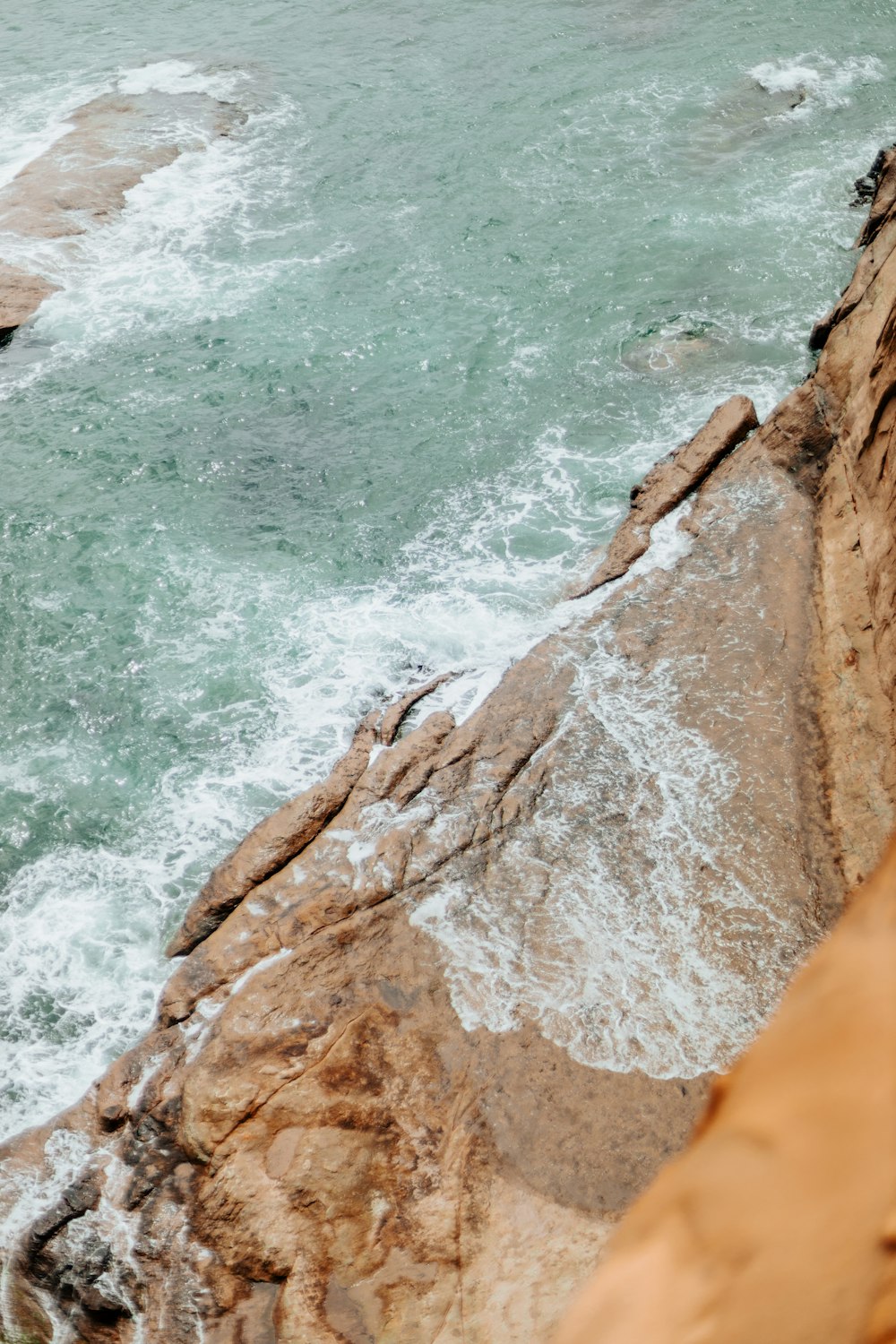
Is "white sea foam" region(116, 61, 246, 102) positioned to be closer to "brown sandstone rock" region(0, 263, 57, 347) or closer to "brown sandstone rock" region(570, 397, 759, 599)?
"brown sandstone rock" region(0, 263, 57, 347)

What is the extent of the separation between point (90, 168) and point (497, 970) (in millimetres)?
14932

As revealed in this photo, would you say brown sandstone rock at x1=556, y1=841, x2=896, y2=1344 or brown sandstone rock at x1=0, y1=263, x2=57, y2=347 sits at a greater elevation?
brown sandstone rock at x1=556, y1=841, x2=896, y2=1344

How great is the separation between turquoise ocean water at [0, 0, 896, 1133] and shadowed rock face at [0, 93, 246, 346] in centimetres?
36

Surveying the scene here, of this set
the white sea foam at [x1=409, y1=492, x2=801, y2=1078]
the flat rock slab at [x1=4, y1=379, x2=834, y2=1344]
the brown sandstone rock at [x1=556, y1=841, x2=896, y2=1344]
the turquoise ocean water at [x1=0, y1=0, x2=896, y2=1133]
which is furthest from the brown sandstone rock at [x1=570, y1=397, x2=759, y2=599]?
the brown sandstone rock at [x1=556, y1=841, x2=896, y2=1344]

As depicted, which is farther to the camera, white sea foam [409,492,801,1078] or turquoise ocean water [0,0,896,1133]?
turquoise ocean water [0,0,896,1133]

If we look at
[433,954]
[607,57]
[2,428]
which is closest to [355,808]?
[433,954]

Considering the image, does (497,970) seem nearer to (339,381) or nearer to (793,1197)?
(793,1197)

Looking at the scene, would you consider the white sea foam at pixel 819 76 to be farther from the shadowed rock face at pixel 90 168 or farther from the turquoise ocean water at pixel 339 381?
the shadowed rock face at pixel 90 168

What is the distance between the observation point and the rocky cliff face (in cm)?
529

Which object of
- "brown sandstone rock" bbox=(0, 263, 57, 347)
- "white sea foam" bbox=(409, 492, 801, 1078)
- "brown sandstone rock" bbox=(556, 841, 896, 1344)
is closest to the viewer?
"brown sandstone rock" bbox=(556, 841, 896, 1344)

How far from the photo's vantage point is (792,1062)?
89 centimetres

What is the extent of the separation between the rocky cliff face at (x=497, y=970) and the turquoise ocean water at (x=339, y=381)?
38.3 inches

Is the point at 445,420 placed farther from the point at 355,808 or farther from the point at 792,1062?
the point at 792,1062

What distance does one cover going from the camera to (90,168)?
1642 cm
